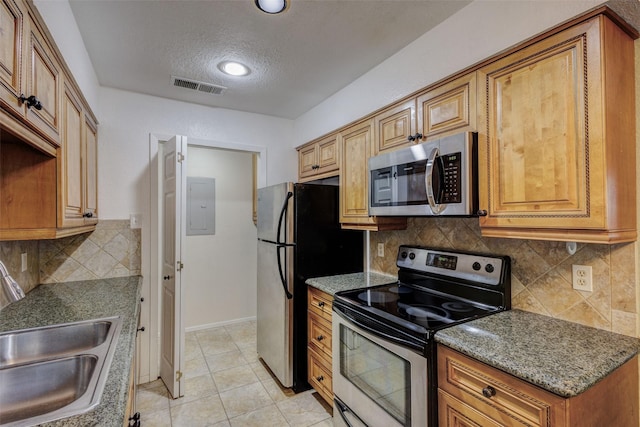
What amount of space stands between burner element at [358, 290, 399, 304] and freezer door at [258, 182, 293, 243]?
0.76m

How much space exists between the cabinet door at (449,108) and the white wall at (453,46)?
7cm

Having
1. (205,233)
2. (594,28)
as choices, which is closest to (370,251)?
(594,28)

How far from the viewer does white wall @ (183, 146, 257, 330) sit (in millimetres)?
3840

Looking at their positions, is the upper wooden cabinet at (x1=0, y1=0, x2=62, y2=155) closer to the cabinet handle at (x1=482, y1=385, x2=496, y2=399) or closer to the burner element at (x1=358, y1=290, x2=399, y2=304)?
the burner element at (x1=358, y1=290, x2=399, y2=304)

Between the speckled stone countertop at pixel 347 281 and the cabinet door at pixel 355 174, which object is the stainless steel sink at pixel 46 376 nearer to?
the speckled stone countertop at pixel 347 281

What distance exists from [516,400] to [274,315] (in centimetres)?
189

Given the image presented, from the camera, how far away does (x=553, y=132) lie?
1287mm

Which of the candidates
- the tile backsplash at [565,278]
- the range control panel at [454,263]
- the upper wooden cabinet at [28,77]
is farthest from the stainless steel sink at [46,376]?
the tile backsplash at [565,278]

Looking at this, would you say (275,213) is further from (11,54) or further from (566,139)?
(566,139)

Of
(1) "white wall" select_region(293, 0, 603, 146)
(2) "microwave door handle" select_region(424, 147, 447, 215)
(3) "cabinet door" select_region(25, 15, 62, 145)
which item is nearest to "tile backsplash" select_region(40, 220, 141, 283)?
(3) "cabinet door" select_region(25, 15, 62, 145)

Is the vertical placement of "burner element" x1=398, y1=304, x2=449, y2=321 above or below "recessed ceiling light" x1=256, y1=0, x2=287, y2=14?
below

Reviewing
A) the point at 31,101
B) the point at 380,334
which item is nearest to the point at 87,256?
the point at 31,101

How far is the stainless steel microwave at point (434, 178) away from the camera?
1.54m

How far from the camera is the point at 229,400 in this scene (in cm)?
240
